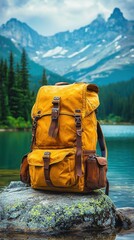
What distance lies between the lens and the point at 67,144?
7438 millimetres

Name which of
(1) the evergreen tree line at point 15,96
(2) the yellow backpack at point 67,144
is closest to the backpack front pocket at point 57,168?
(2) the yellow backpack at point 67,144

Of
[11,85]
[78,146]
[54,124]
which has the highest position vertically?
[11,85]

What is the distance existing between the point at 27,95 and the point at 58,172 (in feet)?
302

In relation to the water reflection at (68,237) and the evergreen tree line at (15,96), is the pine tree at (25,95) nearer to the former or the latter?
the evergreen tree line at (15,96)

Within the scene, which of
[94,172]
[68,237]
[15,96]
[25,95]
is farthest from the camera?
[25,95]

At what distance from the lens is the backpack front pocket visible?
23.9 feet

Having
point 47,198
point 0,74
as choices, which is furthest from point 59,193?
point 0,74

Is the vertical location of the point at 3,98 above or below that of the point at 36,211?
above

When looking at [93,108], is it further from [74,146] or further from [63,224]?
[63,224]

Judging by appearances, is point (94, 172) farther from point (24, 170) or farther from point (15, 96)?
point (15, 96)

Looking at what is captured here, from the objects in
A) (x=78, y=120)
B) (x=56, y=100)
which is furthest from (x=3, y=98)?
(x=78, y=120)

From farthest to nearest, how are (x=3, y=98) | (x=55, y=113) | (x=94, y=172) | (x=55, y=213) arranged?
1. (x=3, y=98)
2. (x=55, y=113)
3. (x=94, y=172)
4. (x=55, y=213)

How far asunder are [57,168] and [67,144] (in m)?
0.41

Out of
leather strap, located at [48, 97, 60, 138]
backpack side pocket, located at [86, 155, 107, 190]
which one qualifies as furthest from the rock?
leather strap, located at [48, 97, 60, 138]
